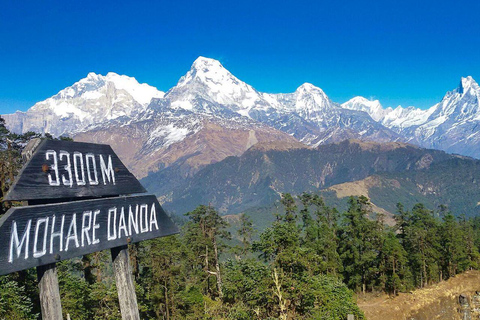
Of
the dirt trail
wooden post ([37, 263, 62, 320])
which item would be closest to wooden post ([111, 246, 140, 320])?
wooden post ([37, 263, 62, 320])

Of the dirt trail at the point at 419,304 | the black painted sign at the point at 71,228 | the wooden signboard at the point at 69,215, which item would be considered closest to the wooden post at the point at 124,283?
the wooden signboard at the point at 69,215

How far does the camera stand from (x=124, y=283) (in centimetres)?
534

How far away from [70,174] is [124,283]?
6.71ft

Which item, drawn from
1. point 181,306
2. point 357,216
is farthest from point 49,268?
point 357,216

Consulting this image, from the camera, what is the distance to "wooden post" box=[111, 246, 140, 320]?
5.23 m

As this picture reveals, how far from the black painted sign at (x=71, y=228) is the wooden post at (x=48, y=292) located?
0.65 ft

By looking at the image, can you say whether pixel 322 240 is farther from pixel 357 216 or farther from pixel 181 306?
pixel 181 306

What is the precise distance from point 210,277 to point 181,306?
10918mm

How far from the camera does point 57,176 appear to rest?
448 cm

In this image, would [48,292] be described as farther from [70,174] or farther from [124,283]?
[70,174]

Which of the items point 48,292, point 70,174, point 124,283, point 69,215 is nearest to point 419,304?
point 124,283

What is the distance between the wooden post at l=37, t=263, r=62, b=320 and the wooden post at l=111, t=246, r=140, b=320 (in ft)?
3.29

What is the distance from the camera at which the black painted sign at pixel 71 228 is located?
3.86m

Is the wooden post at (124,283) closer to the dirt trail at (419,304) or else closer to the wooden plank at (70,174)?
the wooden plank at (70,174)
